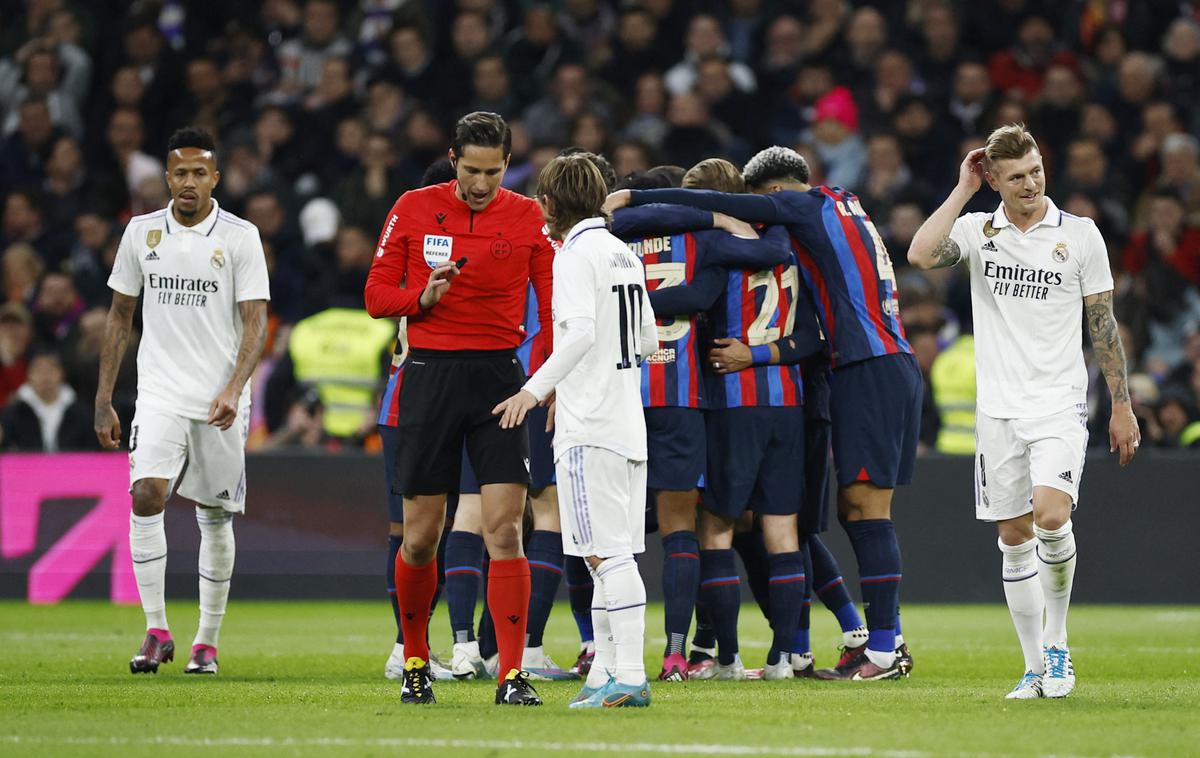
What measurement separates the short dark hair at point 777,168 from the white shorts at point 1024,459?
1967 millimetres

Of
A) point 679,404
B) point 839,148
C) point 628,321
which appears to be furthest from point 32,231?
point 628,321

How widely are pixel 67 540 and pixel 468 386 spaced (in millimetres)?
7608

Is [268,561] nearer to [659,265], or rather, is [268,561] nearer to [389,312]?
[659,265]

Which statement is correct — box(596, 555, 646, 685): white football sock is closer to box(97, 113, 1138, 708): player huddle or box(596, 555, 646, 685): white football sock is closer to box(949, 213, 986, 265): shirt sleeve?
box(97, 113, 1138, 708): player huddle

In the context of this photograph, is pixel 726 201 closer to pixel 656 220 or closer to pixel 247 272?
pixel 656 220

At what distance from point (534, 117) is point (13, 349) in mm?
5315

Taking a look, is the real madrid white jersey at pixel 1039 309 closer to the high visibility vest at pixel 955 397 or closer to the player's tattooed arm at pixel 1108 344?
the player's tattooed arm at pixel 1108 344

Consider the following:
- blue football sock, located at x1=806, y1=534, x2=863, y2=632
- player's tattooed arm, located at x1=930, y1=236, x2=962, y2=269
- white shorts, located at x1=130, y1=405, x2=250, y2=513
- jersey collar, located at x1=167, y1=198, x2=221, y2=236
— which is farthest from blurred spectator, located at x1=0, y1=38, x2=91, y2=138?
player's tattooed arm, located at x1=930, y1=236, x2=962, y2=269

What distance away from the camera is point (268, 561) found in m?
13.9

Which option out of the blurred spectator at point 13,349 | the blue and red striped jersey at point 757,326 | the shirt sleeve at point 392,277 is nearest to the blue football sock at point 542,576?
the blue and red striped jersey at point 757,326

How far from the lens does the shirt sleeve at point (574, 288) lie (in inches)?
269

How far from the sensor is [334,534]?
13859 mm

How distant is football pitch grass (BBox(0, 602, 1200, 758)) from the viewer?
5.77 meters

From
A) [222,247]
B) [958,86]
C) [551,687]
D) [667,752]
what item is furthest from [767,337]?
[958,86]
